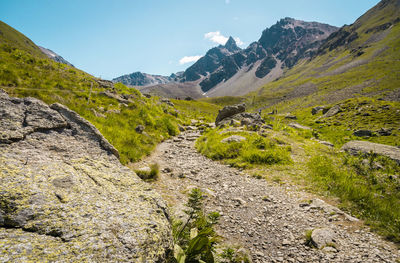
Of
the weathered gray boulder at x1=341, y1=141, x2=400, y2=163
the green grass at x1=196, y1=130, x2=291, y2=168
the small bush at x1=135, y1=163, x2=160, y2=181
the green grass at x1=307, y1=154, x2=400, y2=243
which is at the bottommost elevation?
the weathered gray boulder at x1=341, y1=141, x2=400, y2=163

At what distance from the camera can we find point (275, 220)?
22.1ft

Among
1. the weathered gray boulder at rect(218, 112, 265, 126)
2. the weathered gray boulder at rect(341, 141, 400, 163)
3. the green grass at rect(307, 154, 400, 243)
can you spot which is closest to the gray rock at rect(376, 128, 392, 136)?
the weathered gray boulder at rect(341, 141, 400, 163)

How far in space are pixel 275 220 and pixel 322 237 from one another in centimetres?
156

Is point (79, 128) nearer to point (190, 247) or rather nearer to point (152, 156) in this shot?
point (190, 247)

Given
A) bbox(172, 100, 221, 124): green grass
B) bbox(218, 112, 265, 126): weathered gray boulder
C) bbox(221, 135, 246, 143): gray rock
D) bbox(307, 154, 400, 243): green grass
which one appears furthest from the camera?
bbox(172, 100, 221, 124): green grass

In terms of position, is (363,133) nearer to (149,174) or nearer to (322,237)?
Result: (322,237)

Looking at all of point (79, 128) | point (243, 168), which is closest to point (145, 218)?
point (79, 128)

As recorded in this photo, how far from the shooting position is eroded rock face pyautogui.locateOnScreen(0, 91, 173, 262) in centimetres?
263

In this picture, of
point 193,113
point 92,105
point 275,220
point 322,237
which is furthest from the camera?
point 193,113

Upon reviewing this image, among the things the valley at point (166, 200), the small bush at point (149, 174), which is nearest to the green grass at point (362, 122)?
the valley at point (166, 200)

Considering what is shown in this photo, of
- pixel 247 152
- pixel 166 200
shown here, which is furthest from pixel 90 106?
pixel 247 152

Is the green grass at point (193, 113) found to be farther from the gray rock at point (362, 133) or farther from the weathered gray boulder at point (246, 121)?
the gray rock at point (362, 133)

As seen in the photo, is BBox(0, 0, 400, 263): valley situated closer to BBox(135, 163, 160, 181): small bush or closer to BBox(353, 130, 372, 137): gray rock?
BBox(135, 163, 160, 181): small bush

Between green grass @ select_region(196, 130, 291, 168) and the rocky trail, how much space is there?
82.3 inches
